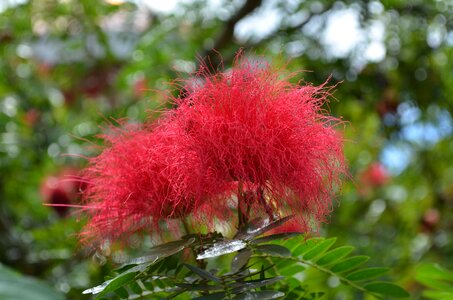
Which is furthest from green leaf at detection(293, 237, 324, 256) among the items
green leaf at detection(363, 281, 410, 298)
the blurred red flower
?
the blurred red flower

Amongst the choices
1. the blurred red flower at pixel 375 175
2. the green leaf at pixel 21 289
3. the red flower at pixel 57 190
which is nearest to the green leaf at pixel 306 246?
the green leaf at pixel 21 289

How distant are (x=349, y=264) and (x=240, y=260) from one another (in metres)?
0.41

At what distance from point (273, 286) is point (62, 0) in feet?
12.5

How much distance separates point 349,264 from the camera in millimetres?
1610

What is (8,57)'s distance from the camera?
4590 mm

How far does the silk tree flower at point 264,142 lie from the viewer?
4.61ft

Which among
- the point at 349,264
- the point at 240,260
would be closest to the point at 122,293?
Answer: the point at 240,260

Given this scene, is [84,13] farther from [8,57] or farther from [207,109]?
[207,109]

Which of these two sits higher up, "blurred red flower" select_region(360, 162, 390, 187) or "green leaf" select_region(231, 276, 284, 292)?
"green leaf" select_region(231, 276, 284, 292)

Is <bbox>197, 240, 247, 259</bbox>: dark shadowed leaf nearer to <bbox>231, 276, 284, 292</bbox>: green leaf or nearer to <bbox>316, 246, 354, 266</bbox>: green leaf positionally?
<bbox>231, 276, 284, 292</bbox>: green leaf

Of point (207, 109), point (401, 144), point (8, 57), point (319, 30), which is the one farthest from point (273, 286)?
point (8, 57)

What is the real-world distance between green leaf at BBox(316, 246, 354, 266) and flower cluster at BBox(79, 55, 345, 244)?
0.48 feet

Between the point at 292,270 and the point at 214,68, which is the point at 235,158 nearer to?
the point at 292,270

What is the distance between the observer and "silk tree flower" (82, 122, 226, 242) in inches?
55.2
